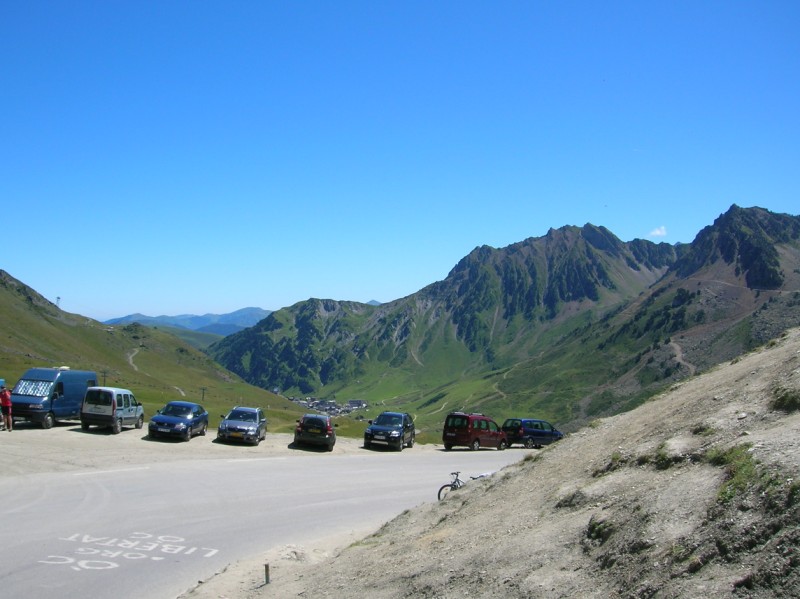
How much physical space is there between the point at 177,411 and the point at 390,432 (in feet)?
34.5

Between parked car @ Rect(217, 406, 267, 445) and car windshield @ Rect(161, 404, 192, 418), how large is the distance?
5.37 feet

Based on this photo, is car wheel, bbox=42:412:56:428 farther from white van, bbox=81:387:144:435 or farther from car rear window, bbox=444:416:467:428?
car rear window, bbox=444:416:467:428

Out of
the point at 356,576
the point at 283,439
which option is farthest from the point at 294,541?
the point at 283,439

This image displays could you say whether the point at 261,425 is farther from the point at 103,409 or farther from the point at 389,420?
the point at 389,420

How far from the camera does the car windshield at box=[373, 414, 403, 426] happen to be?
35000 millimetres

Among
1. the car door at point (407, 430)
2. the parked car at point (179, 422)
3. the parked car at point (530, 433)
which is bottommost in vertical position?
the parked car at point (530, 433)

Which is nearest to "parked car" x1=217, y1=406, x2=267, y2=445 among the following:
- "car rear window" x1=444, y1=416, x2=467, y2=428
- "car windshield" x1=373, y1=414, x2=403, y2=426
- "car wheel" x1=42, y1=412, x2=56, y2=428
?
"car windshield" x1=373, y1=414, x2=403, y2=426

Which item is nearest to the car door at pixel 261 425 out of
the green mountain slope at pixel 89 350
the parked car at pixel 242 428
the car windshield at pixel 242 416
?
the parked car at pixel 242 428

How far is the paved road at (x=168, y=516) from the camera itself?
33.8 feet

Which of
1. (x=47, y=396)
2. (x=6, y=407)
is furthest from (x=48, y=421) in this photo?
(x=6, y=407)

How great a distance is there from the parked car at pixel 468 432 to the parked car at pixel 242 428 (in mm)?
10596

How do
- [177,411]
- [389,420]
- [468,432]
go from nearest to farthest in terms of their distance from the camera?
[177,411] → [389,420] → [468,432]

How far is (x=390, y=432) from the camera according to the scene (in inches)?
1332

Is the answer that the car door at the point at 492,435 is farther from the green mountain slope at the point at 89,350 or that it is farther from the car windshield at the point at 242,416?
the green mountain slope at the point at 89,350
